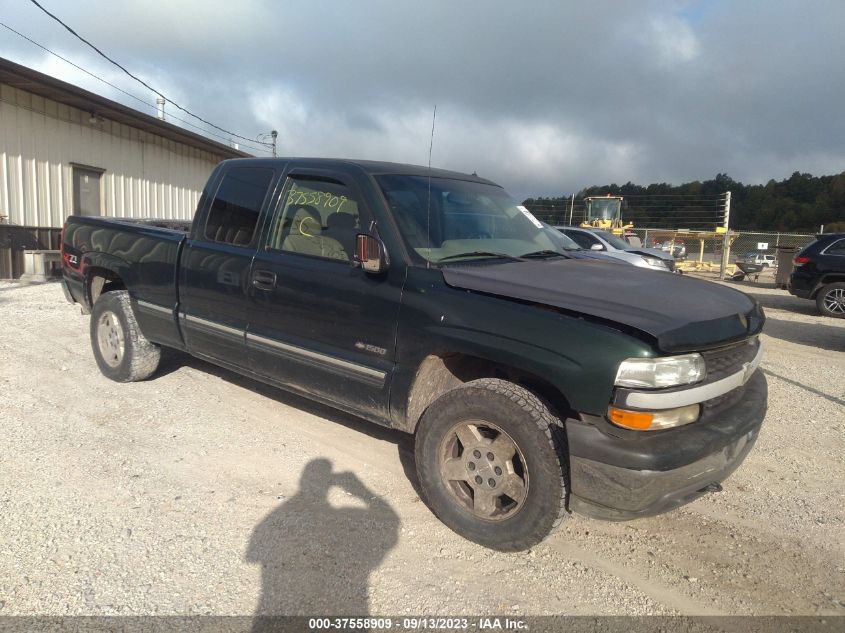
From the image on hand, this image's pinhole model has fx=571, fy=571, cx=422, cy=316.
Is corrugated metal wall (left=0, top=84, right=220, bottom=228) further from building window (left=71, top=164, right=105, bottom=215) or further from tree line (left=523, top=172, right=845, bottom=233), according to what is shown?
tree line (left=523, top=172, right=845, bottom=233)

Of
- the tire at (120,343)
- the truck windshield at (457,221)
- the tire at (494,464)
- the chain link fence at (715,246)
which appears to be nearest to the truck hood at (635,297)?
the truck windshield at (457,221)

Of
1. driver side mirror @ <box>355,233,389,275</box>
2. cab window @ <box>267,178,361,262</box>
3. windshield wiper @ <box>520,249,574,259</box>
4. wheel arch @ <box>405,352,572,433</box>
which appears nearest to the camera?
wheel arch @ <box>405,352,572,433</box>

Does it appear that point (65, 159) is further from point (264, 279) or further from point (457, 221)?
point (457, 221)

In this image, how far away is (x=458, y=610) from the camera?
97.9 inches

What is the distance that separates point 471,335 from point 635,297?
810mm

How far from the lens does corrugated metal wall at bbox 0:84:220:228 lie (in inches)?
437

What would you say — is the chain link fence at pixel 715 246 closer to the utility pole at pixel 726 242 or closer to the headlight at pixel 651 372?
the utility pole at pixel 726 242

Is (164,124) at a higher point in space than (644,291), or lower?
higher

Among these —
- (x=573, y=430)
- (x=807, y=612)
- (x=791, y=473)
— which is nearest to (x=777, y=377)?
(x=791, y=473)

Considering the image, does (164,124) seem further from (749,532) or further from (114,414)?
(749,532)

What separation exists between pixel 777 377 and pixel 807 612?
432 centimetres

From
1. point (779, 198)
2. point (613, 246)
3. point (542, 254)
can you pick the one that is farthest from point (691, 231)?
point (779, 198)

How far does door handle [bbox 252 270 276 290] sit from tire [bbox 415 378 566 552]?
4.55ft

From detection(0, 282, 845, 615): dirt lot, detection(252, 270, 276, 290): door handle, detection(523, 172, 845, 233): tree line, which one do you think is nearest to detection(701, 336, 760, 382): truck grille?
detection(0, 282, 845, 615): dirt lot
